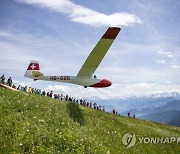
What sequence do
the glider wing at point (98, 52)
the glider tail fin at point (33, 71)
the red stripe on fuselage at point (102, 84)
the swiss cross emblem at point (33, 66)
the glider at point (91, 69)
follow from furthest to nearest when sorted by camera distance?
the swiss cross emblem at point (33, 66)
the glider tail fin at point (33, 71)
the red stripe on fuselage at point (102, 84)
the glider at point (91, 69)
the glider wing at point (98, 52)

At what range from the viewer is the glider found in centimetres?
3881

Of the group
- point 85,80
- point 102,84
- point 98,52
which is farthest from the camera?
point 102,84

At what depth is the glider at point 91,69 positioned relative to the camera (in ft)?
127

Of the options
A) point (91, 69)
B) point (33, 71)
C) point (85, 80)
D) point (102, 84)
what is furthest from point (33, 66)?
point (102, 84)

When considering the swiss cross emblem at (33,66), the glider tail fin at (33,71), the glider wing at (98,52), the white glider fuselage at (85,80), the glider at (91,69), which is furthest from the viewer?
the swiss cross emblem at (33,66)

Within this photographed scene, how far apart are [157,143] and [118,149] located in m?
13.2

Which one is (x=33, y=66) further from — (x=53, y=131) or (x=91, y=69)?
(x=53, y=131)

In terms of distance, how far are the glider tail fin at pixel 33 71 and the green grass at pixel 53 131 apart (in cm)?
1408

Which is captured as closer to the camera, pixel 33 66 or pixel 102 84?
pixel 102 84

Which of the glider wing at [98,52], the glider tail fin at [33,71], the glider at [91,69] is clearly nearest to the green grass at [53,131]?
the glider at [91,69]

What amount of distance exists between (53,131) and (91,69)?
21.0m

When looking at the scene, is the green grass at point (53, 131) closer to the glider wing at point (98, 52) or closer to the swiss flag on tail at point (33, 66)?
the glider wing at point (98, 52)

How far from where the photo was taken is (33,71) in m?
51.1

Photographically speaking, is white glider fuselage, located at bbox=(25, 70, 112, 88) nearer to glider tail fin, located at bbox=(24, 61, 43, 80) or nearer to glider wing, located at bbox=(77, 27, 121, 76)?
glider wing, located at bbox=(77, 27, 121, 76)
